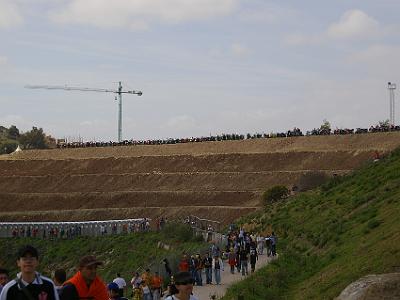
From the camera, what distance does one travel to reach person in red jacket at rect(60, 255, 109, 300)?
363 inches

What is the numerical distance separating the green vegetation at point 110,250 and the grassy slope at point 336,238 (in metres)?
7.81

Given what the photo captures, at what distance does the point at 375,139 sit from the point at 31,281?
276ft

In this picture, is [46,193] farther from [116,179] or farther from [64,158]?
[64,158]

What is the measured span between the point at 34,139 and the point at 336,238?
163160 millimetres

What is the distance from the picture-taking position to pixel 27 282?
26.6ft

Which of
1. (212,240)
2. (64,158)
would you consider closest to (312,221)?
(212,240)

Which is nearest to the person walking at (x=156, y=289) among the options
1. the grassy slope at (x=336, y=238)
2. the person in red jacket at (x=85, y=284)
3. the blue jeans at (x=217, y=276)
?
the grassy slope at (x=336, y=238)

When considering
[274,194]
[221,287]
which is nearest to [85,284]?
[221,287]

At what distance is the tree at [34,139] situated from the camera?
184650 mm

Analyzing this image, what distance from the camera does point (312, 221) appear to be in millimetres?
38406

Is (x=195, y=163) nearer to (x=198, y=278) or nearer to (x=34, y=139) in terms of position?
(x=198, y=278)

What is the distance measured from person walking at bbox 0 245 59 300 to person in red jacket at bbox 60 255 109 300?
105 cm

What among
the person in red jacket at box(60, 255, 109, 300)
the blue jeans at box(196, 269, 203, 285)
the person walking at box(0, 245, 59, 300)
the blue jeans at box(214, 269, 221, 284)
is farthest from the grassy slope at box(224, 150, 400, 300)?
the person walking at box(0, 245, 59, 300)

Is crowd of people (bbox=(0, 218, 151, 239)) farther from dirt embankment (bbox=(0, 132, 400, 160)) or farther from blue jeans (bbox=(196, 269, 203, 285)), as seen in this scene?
blue jeans (bbox=(196, 269, 203, 285))
